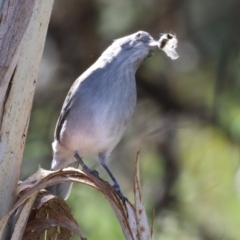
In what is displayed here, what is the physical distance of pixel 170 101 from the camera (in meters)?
3.76

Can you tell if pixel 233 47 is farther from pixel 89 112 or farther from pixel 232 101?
pixel 89 112

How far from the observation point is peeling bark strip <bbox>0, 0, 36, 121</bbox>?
148cm

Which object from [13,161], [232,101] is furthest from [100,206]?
[13,161]

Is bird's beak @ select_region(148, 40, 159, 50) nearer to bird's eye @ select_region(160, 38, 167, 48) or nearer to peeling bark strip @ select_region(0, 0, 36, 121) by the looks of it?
bird's eye @ select_region(160, 38, 167, 48)

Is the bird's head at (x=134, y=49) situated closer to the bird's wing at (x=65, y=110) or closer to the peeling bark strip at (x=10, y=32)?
the bird's wing at (x=65, y=110)

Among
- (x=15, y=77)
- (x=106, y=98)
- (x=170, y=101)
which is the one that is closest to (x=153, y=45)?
(x=106, y=98)

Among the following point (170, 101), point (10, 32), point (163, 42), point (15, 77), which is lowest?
point (15, 77)

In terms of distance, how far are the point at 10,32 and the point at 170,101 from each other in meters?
2.35

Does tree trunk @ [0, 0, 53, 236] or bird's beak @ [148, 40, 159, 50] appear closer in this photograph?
tree trunk @ [0, 0, 53, 236]

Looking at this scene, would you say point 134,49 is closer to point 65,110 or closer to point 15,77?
point 65,110

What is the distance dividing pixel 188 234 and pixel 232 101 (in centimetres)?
87

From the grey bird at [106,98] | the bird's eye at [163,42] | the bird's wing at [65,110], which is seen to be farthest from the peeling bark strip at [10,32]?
the bird's wing at [65,110]

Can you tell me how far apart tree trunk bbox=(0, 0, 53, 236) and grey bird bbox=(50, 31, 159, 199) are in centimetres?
93

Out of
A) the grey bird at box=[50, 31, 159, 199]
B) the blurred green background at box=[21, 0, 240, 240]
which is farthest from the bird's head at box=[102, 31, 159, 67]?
the blurred green background at box=[21, 0, 240, 240]
